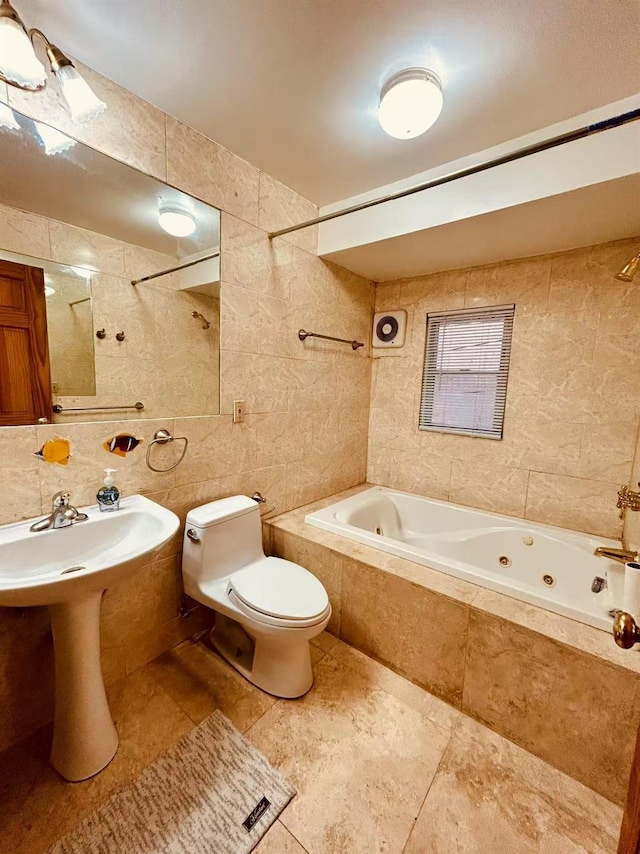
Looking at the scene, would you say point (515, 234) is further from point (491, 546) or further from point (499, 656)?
point (499, 656)

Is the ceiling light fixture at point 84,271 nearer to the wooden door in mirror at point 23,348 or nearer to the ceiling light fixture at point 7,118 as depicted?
the wooden door in mirror at point 23,348

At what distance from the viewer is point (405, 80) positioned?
1184 mm

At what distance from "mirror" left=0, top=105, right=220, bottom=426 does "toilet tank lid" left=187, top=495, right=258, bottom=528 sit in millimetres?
452

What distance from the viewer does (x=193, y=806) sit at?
1.09 metres

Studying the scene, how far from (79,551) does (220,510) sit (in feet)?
1.88

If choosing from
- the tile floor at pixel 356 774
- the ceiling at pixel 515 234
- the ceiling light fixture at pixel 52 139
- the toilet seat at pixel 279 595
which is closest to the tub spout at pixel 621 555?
the tile floor at pixel 356 774

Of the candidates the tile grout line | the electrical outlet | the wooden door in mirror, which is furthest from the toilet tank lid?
the tile grout line

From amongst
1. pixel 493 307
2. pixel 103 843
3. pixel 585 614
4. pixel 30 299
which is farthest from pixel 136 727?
pixel 493 307

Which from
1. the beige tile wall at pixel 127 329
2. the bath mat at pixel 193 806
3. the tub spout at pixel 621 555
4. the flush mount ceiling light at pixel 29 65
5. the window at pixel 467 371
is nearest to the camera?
the flush mount ceiling light at pixel 29 65

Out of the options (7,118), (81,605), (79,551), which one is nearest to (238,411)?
(79,551)

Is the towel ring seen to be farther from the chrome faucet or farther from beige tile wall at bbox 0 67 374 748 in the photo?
the chrome faucet

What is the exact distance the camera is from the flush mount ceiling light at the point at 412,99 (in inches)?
46.3

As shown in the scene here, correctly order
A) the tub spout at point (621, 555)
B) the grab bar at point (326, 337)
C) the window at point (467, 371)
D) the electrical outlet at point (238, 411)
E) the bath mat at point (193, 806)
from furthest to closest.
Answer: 1. the window at point (467, 371)
2. the grab bar at point (326, 337)
3. the electrical outlet at point (238, 411)
4. the tub spout at point (621, 555)
5. the bath mat at point (193, 806)

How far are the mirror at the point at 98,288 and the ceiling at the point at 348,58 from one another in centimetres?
32
